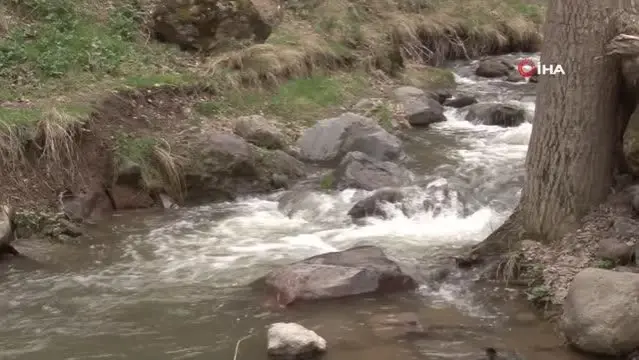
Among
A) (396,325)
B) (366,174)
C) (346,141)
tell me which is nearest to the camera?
Result: (396,325)

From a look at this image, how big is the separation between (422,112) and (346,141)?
8.30 feet

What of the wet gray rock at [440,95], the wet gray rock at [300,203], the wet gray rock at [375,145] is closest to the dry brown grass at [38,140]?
Result: the wet gray rock at [300,203]

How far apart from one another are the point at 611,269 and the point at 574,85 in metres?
1.57

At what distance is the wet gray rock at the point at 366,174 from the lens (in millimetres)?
11023

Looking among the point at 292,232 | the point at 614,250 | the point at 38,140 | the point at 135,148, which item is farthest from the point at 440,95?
the point at 614,250

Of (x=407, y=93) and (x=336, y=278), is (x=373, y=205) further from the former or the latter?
(x=407, y=93)

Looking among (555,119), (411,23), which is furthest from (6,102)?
(411,23)

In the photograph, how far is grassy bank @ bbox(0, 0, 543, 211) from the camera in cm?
1019

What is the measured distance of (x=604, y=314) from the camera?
236 inches

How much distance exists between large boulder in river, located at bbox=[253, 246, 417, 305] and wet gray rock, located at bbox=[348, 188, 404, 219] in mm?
2253

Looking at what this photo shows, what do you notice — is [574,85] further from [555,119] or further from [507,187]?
[507,187]

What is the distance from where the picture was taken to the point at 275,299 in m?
7.36

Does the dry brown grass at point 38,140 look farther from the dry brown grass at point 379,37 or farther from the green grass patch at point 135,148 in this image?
the dry brown grass at point 379,37

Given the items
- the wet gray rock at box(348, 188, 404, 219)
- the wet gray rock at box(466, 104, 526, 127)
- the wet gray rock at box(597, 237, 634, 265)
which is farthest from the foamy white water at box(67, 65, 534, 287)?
the wet gray rock at box(466, 104, 526, 127)
